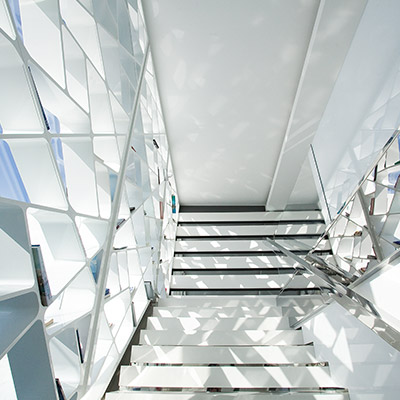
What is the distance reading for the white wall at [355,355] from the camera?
147 centimetres

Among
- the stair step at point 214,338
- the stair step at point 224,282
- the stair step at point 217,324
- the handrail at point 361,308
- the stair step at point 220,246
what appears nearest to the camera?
the handrail at point 361,308

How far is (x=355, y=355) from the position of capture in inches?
70.5

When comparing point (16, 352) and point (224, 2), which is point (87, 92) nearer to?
point (16, 352)

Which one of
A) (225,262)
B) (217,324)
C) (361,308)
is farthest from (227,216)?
(361,308)

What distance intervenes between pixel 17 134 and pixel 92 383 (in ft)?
4.54

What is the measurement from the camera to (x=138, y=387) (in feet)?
6.58

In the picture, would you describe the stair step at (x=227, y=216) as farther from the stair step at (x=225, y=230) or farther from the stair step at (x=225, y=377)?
the stair step at (x=225, y=377)

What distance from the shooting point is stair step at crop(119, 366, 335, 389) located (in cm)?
201

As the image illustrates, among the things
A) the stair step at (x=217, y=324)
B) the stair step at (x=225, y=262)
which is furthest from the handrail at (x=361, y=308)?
the stair step at (x=225, y=262)

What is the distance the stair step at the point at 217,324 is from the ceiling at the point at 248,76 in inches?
58.2


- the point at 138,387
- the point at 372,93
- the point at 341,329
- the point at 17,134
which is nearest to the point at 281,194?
the point at 372,93

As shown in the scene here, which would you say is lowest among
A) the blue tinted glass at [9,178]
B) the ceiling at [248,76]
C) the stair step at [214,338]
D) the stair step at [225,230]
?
the stair step at [214,338]

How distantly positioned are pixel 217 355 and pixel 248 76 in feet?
11.2

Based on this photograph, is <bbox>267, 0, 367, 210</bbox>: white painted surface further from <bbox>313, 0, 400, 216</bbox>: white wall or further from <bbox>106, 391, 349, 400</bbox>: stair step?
<bbox>106, 391, 349, 400</bbox>: stair step
